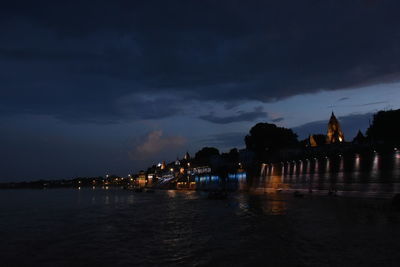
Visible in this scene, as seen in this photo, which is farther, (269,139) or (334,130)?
(334,130)

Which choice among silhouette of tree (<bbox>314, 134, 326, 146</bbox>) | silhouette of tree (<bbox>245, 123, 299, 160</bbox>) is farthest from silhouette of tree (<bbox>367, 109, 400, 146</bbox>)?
silhouette of tree (<bbox>314, 134, 326, 146</bbox>)

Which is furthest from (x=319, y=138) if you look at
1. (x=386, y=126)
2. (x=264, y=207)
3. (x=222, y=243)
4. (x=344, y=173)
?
(x=222, y=243)

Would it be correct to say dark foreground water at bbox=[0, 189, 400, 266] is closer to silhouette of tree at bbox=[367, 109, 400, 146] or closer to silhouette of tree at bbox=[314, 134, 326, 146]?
silhouette of tree at bbox=[367, 109, 400, 146]

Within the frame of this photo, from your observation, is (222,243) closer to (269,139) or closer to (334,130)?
(269,139)

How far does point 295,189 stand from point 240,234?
5696 cm

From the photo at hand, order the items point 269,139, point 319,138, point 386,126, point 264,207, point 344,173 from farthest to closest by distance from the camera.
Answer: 1. point 319,138
2. point 269,139
3. point 386,126
4. point 344,173
5. point 264,207

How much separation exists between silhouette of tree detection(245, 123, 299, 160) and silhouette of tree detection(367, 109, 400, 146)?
150ft

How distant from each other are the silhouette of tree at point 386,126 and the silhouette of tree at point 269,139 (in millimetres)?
45839

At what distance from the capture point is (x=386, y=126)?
80188 mm

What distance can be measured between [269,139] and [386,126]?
53.4m

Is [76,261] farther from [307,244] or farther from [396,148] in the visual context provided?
[396,148]

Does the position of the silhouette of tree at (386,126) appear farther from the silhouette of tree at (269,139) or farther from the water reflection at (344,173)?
the silhouette of tree at (269,139)

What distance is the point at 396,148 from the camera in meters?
55.3

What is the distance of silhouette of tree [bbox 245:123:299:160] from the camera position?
131000 millimetres
